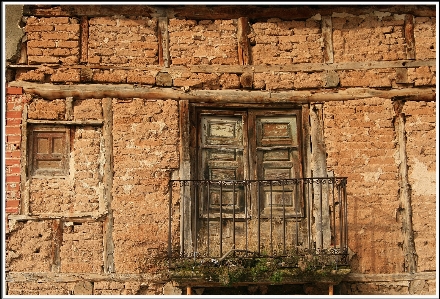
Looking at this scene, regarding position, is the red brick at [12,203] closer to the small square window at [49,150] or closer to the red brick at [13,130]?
the small square window at [49,150]

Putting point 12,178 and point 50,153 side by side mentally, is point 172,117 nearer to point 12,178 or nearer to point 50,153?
point 50,153

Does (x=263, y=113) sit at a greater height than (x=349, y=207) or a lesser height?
greater

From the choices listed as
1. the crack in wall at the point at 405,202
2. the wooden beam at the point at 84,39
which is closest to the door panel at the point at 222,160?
the wooden beam at the point at 84,39

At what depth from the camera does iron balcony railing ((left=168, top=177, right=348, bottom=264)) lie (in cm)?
702

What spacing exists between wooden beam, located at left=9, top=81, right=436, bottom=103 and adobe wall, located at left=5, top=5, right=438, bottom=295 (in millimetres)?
12

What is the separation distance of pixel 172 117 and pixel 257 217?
1446mm

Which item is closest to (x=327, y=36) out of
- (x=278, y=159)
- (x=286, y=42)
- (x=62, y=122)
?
(x=286, y=42)

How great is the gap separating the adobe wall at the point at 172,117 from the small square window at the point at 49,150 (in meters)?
0.09

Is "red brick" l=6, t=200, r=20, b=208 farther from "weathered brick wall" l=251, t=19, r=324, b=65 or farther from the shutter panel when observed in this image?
"weathered brick wall" l=251, t=19, r=324, b=65

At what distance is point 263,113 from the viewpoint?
7.55 m

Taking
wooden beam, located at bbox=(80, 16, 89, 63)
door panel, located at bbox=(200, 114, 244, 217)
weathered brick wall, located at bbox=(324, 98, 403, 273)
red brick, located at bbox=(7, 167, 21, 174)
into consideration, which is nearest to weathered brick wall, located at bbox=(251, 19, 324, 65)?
weathered brick wall, located at bbox=(324, 98, 403, 273)

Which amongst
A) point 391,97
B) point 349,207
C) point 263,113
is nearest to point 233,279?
point 349,207

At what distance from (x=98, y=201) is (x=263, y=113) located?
6.89 ft

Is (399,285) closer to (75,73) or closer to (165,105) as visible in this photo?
(165,105)
